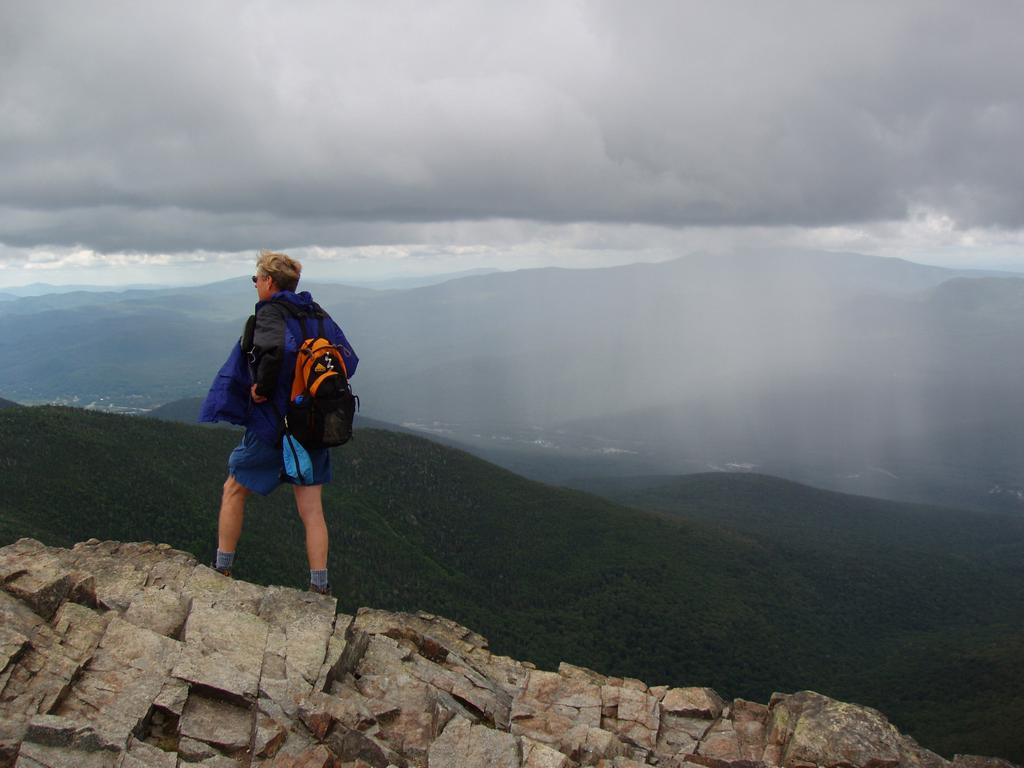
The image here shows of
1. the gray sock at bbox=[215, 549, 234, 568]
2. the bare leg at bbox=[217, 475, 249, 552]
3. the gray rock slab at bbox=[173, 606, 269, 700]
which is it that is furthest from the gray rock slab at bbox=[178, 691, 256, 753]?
the gray sock at bbox=[215, 549, 234, 568]

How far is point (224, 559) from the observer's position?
604 inches

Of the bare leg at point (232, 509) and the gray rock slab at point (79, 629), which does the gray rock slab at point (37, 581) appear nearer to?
the gray rock slab at point (79, 629)

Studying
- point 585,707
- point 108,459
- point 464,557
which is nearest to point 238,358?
point 585,707

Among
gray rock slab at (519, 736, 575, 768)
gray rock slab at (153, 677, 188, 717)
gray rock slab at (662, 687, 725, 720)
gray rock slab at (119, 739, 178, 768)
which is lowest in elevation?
gray rock slab at (662, 687, 725, 720)

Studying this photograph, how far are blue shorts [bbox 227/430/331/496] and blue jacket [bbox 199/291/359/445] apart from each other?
361 millimetres

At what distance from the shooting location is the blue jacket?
12.2m

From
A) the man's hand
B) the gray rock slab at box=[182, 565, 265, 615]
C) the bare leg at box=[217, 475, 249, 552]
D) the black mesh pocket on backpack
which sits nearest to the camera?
the man's hand

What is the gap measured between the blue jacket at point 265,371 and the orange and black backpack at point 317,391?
13 cm

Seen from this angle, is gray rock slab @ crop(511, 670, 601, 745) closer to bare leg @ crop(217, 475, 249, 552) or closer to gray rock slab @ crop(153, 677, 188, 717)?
gray rock slab @ crop(153, 677, 188, 717)

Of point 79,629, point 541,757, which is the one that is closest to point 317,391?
point 79,629

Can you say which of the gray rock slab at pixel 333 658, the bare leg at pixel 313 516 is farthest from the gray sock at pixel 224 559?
the gray rock slab at pixel 333 658

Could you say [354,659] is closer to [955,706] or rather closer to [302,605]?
[302,605]

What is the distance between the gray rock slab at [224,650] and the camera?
11.5 meters

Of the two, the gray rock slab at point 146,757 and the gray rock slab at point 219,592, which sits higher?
the gray rock slab at point 219,592
